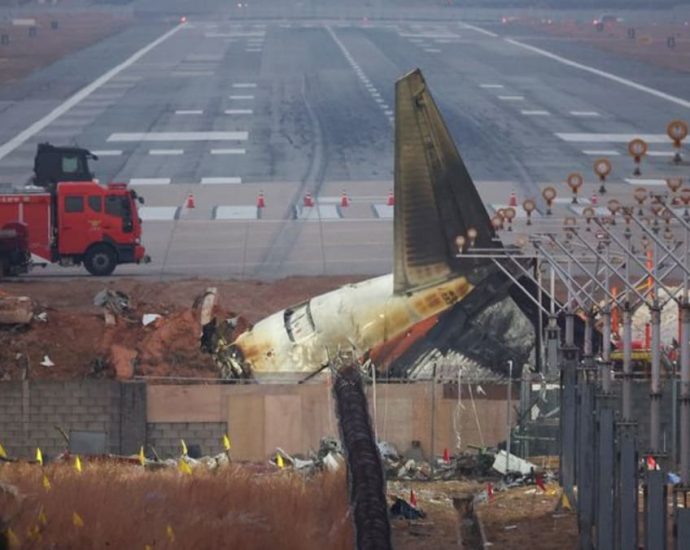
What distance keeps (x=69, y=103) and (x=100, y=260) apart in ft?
181

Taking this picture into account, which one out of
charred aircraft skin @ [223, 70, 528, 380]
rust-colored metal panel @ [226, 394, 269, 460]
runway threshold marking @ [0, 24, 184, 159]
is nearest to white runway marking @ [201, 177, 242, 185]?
runway threshold marking @ [0, 24, 184, 159]

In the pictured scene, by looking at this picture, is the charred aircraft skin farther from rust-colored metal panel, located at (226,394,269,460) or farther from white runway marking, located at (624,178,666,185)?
white runway marking, located at (624,178,666,185)

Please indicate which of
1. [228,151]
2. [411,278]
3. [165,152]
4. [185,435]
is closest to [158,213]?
[165,152]

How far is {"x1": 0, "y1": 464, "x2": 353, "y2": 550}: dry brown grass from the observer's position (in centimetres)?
2631

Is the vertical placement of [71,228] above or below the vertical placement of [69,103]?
above

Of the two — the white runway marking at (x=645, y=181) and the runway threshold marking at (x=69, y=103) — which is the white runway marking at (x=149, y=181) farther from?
the white runway marking at (x=645, y=181)

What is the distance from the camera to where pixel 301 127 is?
338 feet

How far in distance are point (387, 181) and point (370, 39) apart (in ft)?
291

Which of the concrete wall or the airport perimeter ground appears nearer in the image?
the concrete wall

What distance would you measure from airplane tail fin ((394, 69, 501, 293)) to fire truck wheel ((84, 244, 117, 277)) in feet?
66.0

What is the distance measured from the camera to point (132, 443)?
38.9 m

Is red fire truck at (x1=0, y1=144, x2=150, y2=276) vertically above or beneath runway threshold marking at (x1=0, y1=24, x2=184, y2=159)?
above

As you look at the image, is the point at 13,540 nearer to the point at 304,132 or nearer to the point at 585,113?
the point at 304,132

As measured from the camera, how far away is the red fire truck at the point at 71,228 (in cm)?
6025
